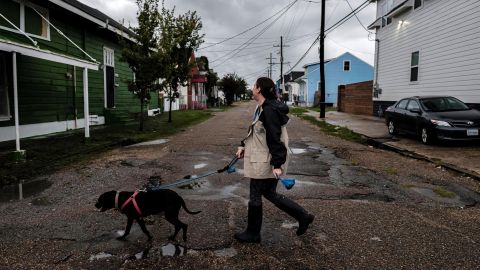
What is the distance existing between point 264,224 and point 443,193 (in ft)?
11.5

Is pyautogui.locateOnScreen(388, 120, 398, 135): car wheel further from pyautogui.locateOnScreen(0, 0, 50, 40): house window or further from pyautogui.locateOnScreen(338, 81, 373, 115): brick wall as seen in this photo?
A: pyautogui.locateOnScreen(0, 0, 50, 40): house window

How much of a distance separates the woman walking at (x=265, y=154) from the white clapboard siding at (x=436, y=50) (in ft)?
41.3

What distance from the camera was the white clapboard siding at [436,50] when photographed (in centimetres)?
1457

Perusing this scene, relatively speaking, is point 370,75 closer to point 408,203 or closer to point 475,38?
point 475,38

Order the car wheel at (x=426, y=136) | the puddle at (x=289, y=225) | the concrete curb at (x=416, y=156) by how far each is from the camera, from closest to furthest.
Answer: the puddle at (x=289, y=225) → the concrete curb at (x=416, y=156) → the car wheel at (x=426, y=136)

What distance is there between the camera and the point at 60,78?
14.3 m

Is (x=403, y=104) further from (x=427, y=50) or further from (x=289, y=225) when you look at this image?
(x=289, y=225)

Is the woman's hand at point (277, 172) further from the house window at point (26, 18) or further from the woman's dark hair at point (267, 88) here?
the house window at point (26, 18)

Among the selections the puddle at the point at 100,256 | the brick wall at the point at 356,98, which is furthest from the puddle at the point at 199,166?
the brick wall at the point at 356,98

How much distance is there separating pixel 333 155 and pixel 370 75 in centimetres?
4564

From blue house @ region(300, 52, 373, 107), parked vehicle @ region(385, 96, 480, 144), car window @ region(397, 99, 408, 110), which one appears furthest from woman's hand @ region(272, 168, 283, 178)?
blue house @ region(300, 52, 373, 107)

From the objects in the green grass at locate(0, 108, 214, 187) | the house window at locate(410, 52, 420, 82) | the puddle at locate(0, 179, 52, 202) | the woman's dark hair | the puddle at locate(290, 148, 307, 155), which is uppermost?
the house window at locate(410, 52, 420, 82)

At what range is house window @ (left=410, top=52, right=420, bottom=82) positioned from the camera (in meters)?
19.3

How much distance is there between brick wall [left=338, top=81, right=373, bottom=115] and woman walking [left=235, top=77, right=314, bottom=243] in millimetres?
23480
